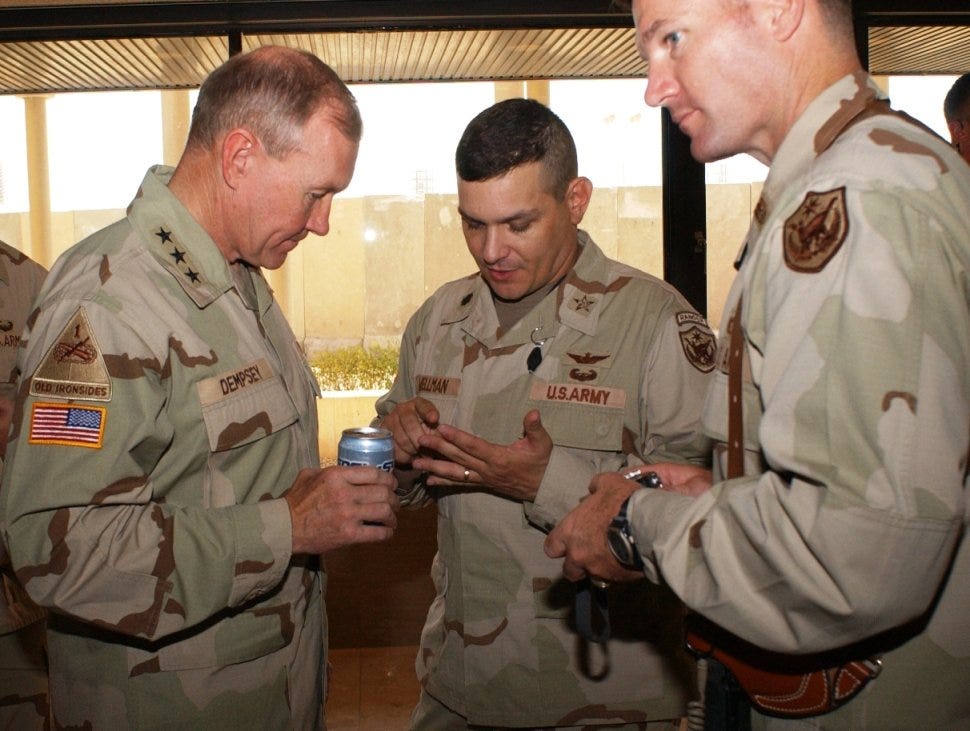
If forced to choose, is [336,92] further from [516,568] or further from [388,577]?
[388,577]

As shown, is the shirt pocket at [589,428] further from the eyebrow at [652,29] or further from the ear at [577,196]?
the eyebrow at [652,29]

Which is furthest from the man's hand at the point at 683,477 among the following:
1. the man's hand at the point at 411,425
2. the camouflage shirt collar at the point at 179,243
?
the camouflage shirt collar at the point at 179,243

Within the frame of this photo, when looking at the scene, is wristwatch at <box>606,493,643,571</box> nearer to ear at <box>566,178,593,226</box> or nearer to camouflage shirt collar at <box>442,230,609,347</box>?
camouflage shirt collar at <box>442,230,609,347</box>

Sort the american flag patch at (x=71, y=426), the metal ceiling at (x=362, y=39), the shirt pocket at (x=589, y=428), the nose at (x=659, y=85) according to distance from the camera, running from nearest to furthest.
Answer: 1. the nose at (x=659, y=85)
2. the american flag patch at (x=71, y=426)
3. the shirt pocket at (x=589, y=428)
4. the metal ceiling at (x=362, y=39)

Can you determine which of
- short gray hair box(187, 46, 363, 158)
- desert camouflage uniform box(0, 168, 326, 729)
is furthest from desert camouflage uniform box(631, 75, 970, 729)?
short gray hair box(187, 46, 363, 158)

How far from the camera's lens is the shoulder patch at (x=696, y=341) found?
6.86 ft

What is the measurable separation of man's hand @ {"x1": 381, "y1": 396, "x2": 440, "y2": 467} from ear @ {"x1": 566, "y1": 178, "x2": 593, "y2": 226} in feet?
2.09

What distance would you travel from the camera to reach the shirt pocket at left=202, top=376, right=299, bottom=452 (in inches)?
59.8

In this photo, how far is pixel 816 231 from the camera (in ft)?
3.23

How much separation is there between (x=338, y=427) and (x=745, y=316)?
329cm

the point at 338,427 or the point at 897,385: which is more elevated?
the point at 897,385

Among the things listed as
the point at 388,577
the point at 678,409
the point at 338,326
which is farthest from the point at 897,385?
the point at 388,577

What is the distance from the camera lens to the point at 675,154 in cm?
356

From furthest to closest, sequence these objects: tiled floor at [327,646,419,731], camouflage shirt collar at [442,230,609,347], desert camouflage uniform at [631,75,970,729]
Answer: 1. tiled floor at [327,646,419,731]
2. camouflage shirt collar at [442,230,609,347]
3. desert camouflage uniform at [631,75,970,729]
